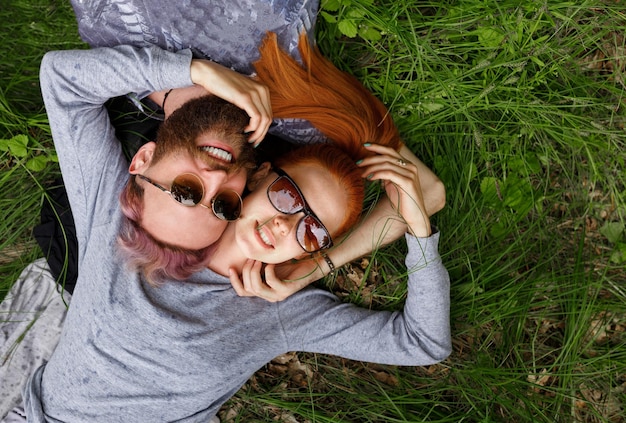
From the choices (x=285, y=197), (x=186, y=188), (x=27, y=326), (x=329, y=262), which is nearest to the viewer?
(x=186, y=188)

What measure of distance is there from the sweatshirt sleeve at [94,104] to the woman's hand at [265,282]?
84 centimetres

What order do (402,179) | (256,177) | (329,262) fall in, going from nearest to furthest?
(256,177) → (402,179) → (329,262)

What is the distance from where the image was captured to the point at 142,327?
296 cm

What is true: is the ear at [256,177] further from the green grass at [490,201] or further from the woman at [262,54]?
the green grass at [490,201]

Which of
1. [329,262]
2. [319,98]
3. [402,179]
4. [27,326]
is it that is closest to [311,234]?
[329,262]

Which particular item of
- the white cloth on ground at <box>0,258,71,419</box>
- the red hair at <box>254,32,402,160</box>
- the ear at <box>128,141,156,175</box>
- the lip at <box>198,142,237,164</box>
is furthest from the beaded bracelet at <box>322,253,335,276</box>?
the white cloth on ground at <box>0,258,71,419</box>

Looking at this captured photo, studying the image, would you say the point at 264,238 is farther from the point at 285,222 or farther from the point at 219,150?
the point at 219,150

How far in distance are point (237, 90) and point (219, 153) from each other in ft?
1.11

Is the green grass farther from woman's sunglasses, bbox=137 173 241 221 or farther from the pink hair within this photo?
woman's sunglasses, bbox=137 173 241 221

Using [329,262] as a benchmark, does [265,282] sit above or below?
below

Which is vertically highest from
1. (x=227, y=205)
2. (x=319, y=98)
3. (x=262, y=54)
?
(x=262, y=54)

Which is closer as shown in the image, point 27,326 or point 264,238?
point 264,238

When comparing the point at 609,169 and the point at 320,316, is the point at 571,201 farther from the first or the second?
the point at 320,316

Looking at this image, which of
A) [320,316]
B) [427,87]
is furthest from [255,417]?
[427,87]
